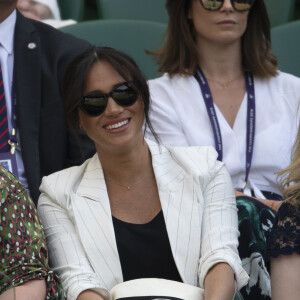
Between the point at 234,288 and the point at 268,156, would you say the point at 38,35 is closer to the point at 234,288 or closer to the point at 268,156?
the point at 268,156

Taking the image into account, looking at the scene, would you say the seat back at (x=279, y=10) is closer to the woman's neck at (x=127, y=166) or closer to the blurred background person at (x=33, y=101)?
the blurred background person at (x=33, y=101)

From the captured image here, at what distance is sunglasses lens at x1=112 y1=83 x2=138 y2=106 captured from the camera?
2689mm

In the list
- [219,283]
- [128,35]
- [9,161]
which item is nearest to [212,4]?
[128,35]

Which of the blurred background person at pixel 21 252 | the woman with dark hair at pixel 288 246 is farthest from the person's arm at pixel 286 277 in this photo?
the blurred background person at pixel 21 252

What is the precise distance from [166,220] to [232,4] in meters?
1.23

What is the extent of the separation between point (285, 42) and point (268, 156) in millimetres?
Result: 914

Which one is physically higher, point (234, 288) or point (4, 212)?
point (4, 212)

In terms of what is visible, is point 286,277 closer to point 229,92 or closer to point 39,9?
point 229,92

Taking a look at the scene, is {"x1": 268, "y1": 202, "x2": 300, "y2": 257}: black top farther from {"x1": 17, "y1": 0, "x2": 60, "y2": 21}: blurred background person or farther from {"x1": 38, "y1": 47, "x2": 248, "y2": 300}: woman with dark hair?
{"x1": 17, "y1": 0, "x2": 60, "y2": 21}: blurred background person

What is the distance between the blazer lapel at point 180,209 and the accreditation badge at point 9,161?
499mm

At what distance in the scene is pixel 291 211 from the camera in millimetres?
2504

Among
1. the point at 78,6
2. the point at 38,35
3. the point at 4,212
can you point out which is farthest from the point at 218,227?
the point at 78,6

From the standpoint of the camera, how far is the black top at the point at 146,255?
262 cm

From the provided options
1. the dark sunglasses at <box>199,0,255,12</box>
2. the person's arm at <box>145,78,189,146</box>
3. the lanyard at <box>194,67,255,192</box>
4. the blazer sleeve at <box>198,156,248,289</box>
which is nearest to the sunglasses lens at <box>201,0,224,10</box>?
the dark sunglasses at <box>199,0,255,12</box>
